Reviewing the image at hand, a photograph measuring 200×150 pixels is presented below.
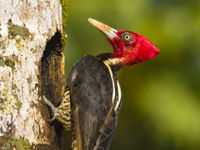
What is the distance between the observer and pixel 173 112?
6332 millimetres

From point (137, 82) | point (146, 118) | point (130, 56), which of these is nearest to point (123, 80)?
point (137, 82)

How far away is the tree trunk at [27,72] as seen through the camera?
337cm

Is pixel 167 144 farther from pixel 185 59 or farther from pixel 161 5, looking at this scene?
pixel 161 5

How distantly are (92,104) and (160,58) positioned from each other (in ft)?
9.68

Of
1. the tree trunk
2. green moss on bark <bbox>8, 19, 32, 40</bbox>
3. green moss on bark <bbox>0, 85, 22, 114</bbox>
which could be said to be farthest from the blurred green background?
green moss on bark <bbox>0, 85, 22, 114</bbox>

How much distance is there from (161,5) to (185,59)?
1045 mm

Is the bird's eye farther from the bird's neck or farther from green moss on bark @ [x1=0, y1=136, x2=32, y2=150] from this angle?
green moss on bark @ [x1=0, y1=136, x2=32, y2=150]

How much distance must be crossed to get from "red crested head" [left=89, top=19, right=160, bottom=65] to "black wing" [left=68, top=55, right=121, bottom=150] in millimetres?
602

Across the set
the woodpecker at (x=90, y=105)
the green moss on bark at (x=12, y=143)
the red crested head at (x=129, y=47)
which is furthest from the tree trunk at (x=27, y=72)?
the red crested head at (x=129, y=47)

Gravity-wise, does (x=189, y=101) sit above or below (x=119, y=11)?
below

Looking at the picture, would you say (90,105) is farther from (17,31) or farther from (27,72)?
(17,31)

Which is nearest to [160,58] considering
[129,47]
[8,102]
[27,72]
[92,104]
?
[129,47]

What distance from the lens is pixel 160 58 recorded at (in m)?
6.95

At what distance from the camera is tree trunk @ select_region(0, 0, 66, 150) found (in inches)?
133
